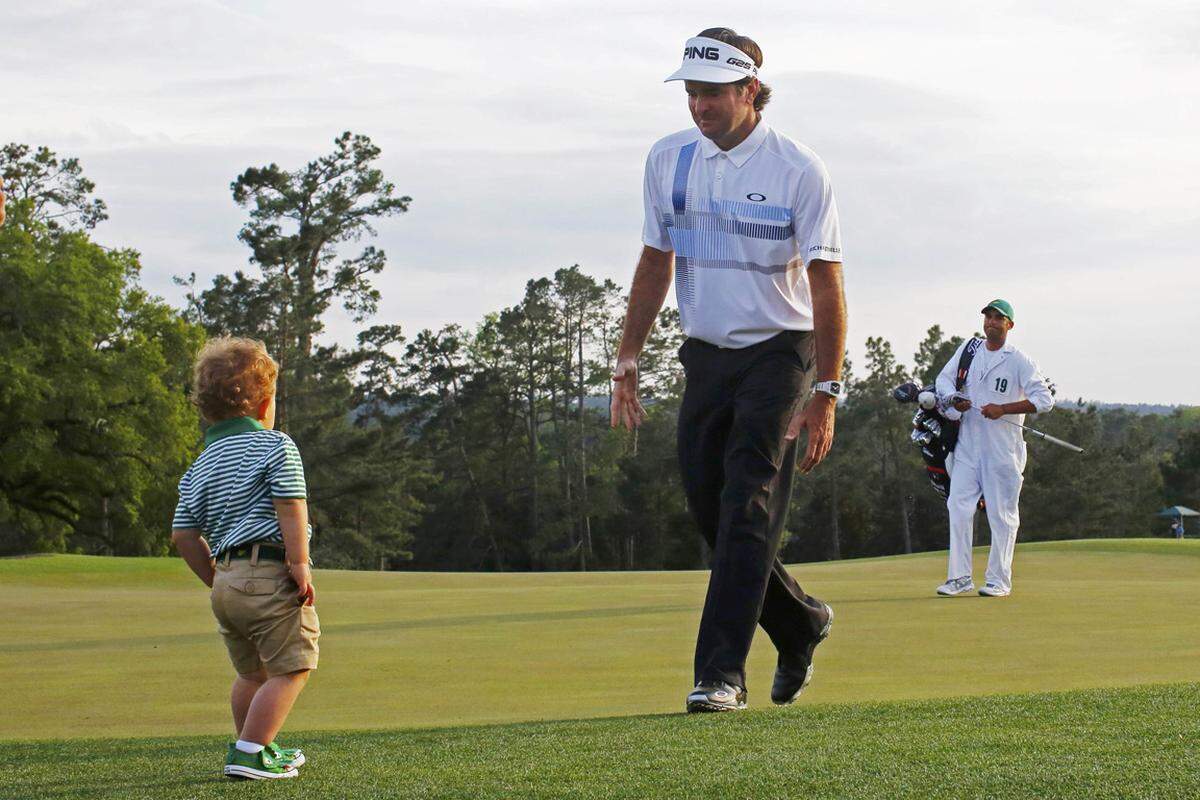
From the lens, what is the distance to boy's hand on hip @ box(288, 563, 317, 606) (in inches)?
168

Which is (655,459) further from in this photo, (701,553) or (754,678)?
(754,678)

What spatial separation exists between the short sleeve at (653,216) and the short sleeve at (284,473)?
207 cm

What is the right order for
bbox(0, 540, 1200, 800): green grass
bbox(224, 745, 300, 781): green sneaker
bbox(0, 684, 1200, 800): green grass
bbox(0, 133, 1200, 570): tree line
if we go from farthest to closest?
bbox(0, 133, 1200, 570): tree line, bbox(224, 745, 300, 781): green sneaker, bbox(0, 540, 1200, 800): green grass, bbox(0, 684, 1200, 800): green grass

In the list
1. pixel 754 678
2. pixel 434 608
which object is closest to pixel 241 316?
pixel 434 608

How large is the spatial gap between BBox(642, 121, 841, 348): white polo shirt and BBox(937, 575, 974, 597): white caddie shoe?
7.64 meters

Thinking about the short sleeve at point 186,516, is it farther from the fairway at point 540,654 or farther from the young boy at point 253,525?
the fairway at point 540,654

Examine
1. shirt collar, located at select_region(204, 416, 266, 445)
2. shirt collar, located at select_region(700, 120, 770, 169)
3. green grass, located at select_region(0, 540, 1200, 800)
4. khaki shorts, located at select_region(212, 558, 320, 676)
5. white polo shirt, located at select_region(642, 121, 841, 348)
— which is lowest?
green grass, located at select_region(0, 540, 1200, 800)

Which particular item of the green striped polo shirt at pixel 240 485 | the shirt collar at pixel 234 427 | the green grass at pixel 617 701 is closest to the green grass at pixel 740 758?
the green grass at pixel 617 701

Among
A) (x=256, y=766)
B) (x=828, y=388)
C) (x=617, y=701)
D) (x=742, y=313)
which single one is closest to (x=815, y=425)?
(x=828, y=388)

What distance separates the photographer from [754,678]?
705 centimetres

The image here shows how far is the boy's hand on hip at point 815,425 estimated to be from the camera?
561 cm

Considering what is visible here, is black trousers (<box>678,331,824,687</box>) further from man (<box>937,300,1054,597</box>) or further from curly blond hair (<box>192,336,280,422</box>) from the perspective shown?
man (<box>937,300,1054,597</box>)

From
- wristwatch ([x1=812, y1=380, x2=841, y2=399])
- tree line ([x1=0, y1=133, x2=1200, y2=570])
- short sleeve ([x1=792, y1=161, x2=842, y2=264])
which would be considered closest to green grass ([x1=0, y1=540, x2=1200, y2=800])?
wristwatch ([x1=812, y1=380, x2=841, y2=399])

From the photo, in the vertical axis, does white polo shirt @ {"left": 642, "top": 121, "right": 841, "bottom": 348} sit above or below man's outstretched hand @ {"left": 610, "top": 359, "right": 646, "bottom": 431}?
above
